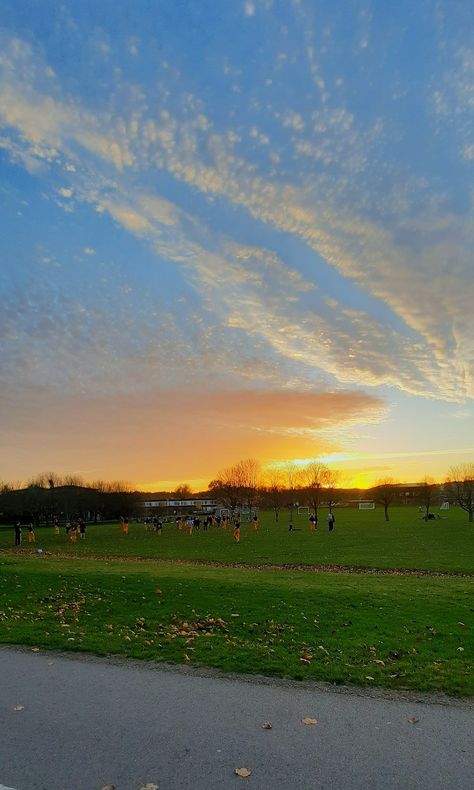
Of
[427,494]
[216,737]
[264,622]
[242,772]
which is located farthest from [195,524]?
[242,772]

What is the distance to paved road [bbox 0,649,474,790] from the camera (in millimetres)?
4223

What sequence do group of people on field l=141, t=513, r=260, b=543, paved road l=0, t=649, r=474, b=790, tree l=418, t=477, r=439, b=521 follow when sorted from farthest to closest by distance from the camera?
tree l=418, t=477, r=439, b=521, group of people on field l=141, t=513, r=260, b=543, paved road l=0, t=649, r=474, b=790

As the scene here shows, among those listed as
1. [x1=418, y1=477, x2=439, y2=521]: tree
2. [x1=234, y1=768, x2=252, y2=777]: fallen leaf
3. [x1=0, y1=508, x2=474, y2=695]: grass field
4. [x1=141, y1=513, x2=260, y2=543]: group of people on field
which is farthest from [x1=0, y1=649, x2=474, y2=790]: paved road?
[x1=418, y1=477, x2=439, y2=521]: tree

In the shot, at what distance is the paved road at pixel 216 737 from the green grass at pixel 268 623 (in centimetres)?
95

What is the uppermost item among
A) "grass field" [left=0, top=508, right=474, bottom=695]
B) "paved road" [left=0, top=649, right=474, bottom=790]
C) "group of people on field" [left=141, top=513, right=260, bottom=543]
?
"paved road" [left=0, top=649, right=474, bottom=790]

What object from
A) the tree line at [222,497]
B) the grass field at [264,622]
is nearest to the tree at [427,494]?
the tree line at [222,497]

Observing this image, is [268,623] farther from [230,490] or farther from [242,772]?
[230,490]

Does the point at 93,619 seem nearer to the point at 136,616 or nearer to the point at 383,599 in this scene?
the point at 136,616

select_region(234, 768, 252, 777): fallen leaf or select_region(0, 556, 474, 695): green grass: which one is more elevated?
select_region(234, 768, 252, 777): fallen leaf

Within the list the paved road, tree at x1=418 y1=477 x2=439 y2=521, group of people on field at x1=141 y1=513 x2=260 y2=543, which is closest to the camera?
the paved road

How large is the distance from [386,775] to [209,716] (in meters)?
1.89

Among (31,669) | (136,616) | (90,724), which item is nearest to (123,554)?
(136,616)

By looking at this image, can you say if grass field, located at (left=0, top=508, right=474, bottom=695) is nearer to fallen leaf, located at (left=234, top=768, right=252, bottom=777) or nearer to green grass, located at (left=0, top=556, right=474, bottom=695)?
green grass, located at (left=0, top=556, right=474, bottom=695)

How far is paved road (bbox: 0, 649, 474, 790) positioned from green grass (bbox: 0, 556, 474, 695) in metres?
0.95
